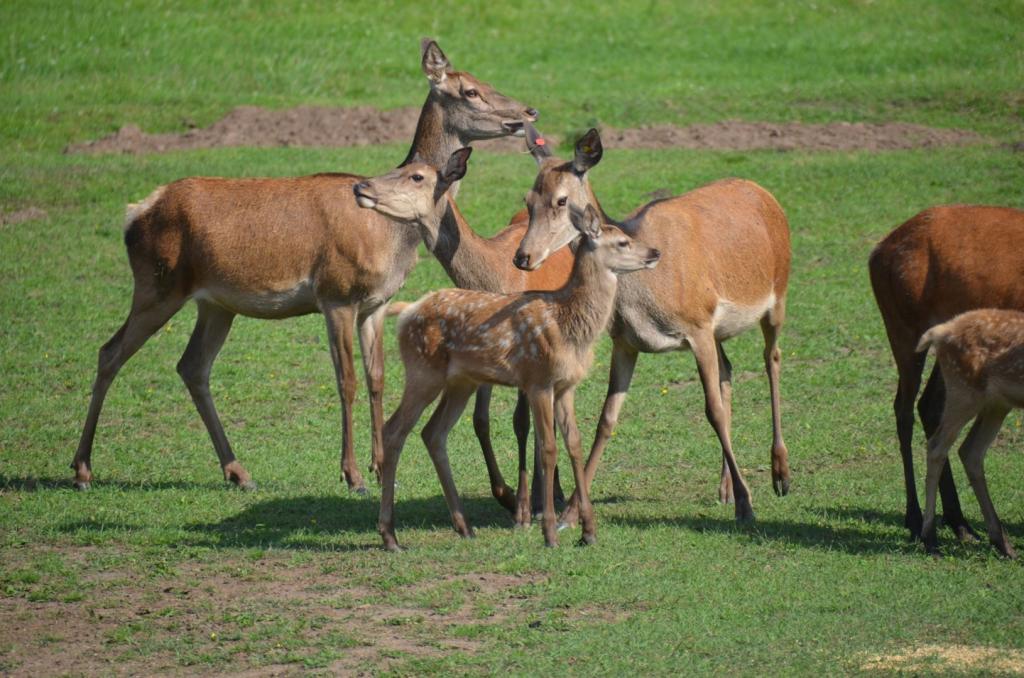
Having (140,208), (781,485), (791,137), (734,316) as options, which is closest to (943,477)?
(781,485)

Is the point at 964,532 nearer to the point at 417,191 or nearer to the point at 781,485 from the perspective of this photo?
the point at 781,485

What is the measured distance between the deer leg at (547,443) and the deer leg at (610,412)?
2.43 ft

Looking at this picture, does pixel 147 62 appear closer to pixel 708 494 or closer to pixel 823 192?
pixel 823 192

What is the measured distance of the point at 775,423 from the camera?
11703 mm

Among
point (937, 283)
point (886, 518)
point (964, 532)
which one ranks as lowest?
point (886, 518)

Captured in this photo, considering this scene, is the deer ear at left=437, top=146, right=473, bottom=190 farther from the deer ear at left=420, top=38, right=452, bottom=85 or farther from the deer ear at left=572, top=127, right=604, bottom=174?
the deer ear at left=420, top=38, right=452, bottom=85

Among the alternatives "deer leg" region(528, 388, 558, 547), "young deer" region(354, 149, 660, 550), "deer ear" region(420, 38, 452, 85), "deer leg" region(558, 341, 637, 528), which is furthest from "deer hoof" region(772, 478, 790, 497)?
"deer ear" region(420, 38, 452, 85)


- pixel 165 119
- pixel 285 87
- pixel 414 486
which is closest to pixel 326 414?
pixel 414 486

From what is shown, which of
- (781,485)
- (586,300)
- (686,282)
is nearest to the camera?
(586,300)

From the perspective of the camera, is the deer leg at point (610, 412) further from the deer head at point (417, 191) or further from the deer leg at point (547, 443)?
the deer head at point (417, 191)

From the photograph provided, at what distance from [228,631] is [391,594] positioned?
39.5 inches

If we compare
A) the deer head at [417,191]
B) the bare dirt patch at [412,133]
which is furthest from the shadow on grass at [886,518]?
the bare dirt patch at [412,133]

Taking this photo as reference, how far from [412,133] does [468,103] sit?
31.8 feet

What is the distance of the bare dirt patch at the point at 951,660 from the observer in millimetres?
7352
